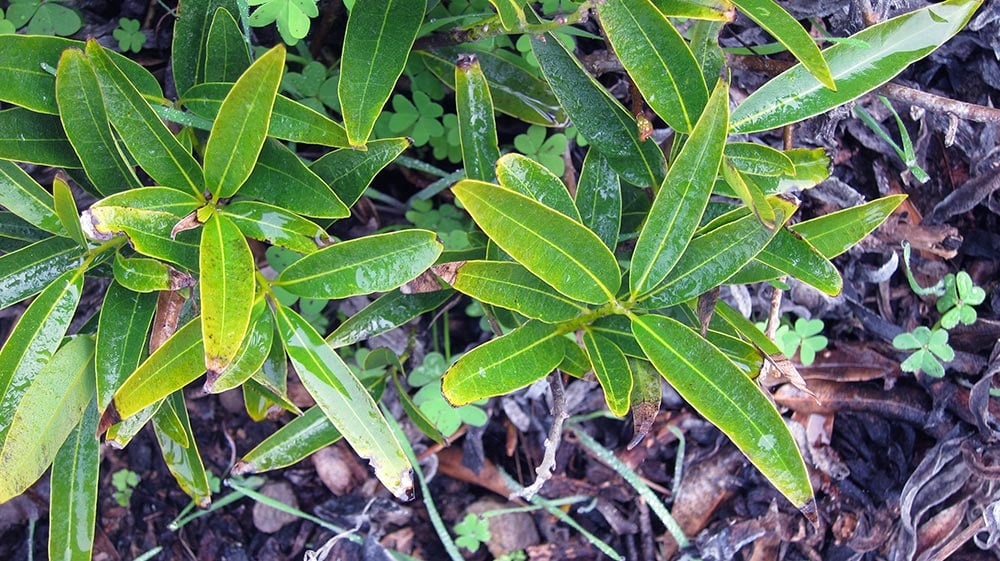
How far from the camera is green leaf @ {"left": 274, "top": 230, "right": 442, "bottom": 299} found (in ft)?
4.17

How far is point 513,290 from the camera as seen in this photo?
52.4 inches

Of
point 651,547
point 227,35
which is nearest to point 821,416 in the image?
point 651,547

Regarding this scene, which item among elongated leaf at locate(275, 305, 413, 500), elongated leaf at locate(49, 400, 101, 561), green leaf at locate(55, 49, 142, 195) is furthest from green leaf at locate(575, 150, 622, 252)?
elongated leaf at locate(49, 400, 101, 561)

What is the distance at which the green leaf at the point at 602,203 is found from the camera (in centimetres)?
147

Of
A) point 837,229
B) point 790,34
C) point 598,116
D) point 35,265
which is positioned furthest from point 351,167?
point 837,229

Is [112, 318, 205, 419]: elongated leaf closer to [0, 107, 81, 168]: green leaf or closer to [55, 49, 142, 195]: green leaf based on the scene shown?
[55, 49, 142, 195]: green leaf

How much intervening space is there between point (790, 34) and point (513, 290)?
64 cm

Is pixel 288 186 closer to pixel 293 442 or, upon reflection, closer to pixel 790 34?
pixel 293 442

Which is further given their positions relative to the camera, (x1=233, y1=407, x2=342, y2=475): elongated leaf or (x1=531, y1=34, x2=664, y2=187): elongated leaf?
(x1=233, y1=407, x2=342, y2=475): elongated leaf

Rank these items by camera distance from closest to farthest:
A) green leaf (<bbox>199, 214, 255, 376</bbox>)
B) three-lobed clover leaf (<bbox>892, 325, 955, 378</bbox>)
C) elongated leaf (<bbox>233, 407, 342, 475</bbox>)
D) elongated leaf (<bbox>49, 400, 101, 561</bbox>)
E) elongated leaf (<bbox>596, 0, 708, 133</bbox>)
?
green leaf (<bbox>199, 214, 255, 376</bbox>)
elongated leaf (<bbox>596, 0, 708, 133</bbox>)
elongated leaf (<bbox>49, 400, 101, 561</bbox>)
elongated leaf (<bbox>233, 407, 342, 475</bbox>)
three-lobed clover leaf (<bbox>892, 325, 955, 378</bbox>)

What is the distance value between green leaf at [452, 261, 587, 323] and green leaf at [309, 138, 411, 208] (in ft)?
0.98

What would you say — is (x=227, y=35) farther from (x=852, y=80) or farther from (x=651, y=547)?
(x=651, y=547)

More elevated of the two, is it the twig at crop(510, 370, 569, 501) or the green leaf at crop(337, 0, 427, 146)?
the green leaf at crop(337, 0, 427, 146)

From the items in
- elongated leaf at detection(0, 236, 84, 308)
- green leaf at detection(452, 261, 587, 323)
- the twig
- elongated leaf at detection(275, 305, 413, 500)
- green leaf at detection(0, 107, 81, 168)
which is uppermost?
green leaf at detection(0, 107, 81, 168)
